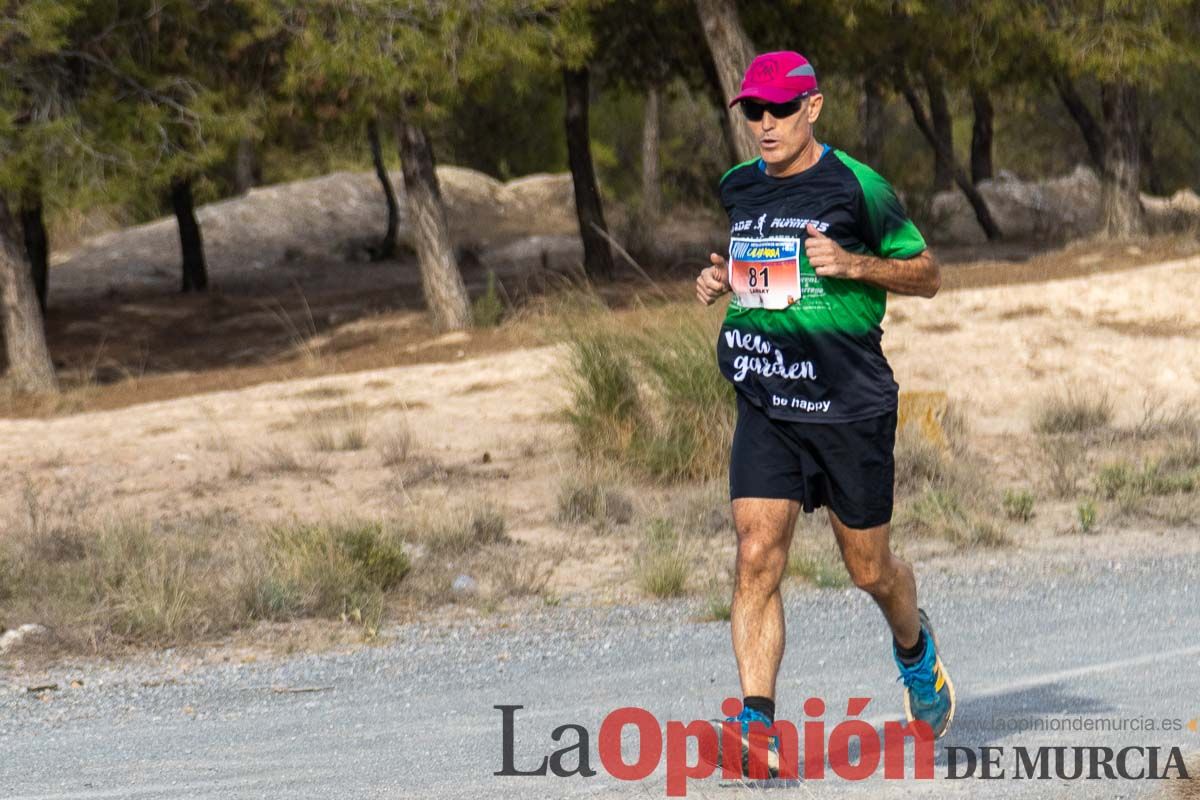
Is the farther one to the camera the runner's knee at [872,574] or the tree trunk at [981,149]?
the tree trunk at [981,149]

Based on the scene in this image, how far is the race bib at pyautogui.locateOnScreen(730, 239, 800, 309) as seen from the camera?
4.66 meters

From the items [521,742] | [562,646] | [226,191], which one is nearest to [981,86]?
[562,646]

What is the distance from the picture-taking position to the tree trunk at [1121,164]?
2119cm

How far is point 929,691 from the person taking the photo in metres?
5.04

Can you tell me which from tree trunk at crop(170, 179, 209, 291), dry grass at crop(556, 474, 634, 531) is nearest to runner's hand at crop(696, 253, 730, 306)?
dry grass at crop(556, 474, 634, 531)

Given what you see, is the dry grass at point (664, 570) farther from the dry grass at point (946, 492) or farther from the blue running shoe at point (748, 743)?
the blue running shoe at point (748, 743)

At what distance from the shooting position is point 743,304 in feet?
15.7

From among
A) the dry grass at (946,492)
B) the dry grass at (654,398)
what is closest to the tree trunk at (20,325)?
the dry grass at (654,398)

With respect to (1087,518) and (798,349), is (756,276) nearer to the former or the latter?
(798,349)

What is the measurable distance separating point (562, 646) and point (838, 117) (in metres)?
31.7

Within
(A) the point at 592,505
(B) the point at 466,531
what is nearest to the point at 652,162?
(A) the point at 592,505

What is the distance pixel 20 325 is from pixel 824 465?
13485 millimetres

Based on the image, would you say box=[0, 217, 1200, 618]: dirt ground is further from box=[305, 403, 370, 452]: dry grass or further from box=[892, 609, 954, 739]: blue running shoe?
box=[892, 609, 954, 739]: blue running shoe

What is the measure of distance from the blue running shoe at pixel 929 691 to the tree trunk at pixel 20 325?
43.1 feet
